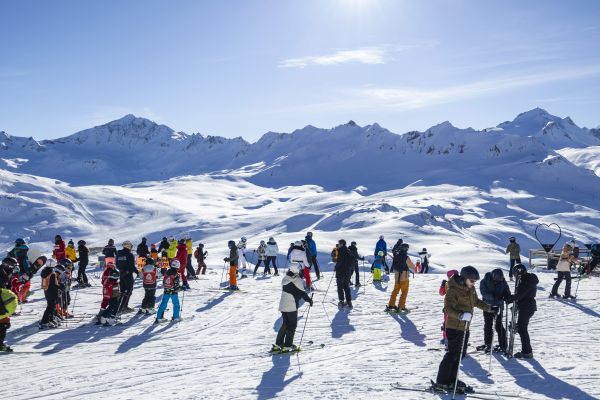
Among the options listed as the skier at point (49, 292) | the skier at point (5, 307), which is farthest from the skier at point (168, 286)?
the skier at point (5, 307)

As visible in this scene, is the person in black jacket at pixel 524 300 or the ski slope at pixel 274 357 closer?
the ski slope at pixel 274 357

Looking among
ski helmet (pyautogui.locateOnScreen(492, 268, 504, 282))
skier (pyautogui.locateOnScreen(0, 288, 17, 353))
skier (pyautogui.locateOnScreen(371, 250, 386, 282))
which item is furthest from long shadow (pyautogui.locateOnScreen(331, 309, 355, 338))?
skier (pyautogui.locateOnScreen(0, 288, 17, 353))

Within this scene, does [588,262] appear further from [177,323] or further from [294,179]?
[294,179]

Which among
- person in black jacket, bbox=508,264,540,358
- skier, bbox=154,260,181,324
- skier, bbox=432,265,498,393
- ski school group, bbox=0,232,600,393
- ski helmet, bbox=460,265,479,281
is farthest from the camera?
skier, bbox=154,260,181,324

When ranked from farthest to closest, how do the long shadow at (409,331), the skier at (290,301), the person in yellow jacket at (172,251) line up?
the person in yellow jacket at (172,251), the long shadow at (409,331), the skier at (290,301)

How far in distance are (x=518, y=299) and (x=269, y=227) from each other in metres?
69.9

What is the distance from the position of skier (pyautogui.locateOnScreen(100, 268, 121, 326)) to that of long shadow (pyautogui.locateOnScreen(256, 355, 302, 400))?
5.18 meters

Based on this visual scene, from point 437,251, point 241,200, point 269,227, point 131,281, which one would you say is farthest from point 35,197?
point 131,281

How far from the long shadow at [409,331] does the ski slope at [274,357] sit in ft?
0.14

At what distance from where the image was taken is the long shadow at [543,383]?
318 inches

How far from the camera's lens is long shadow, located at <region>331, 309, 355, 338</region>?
12.4 meters

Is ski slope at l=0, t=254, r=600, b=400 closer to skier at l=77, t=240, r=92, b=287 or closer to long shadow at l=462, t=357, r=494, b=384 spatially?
long shadow at l=462, t=357, r=494, b=384

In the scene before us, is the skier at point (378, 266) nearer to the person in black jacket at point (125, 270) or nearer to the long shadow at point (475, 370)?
the person in black jacket at point (125, 270)

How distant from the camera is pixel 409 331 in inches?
493
